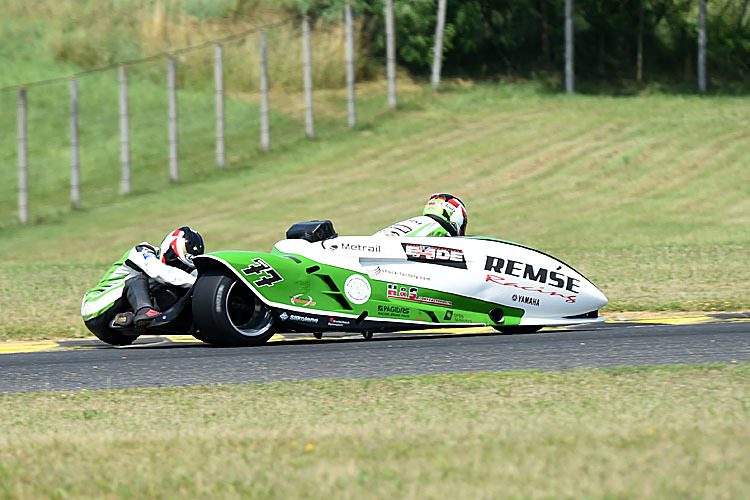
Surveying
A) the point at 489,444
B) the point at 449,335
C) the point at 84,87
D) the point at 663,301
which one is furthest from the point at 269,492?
the point at 84,87

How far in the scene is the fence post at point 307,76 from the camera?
1431 inches

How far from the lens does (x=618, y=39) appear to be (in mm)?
47375

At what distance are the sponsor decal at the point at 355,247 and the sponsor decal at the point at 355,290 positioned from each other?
248mm

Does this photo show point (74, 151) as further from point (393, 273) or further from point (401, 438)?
point (401, 438)

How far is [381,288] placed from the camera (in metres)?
Answer: 10.2

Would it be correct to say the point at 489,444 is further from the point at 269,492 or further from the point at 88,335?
the point at 88,335

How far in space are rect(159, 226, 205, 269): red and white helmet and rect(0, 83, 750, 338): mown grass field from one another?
4.73 metres

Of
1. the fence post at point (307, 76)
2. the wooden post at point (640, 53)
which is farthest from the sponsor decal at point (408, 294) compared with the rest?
the wooden post at point (640, 53)

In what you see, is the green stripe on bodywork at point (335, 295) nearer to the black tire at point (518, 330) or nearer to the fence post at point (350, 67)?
the black tire at point (518, 330)

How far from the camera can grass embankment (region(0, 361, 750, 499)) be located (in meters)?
4.86

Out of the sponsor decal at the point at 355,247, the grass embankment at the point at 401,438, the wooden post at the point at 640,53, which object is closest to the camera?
the grass embankment at the point at 401,438

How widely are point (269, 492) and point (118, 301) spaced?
5.73m

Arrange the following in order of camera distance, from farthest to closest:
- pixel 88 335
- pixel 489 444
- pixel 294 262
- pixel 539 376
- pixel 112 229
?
pixel 112 229 < pixel 88 335 < pixel 294 262 < pixel 539 376 < pixel 489 444

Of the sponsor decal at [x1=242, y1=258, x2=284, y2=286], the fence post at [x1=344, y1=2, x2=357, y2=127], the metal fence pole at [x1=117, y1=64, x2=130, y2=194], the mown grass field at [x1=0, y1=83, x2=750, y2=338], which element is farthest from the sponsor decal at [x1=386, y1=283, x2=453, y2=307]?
the fence post at [x1=344, y1=2, x2=357, y2=127]
